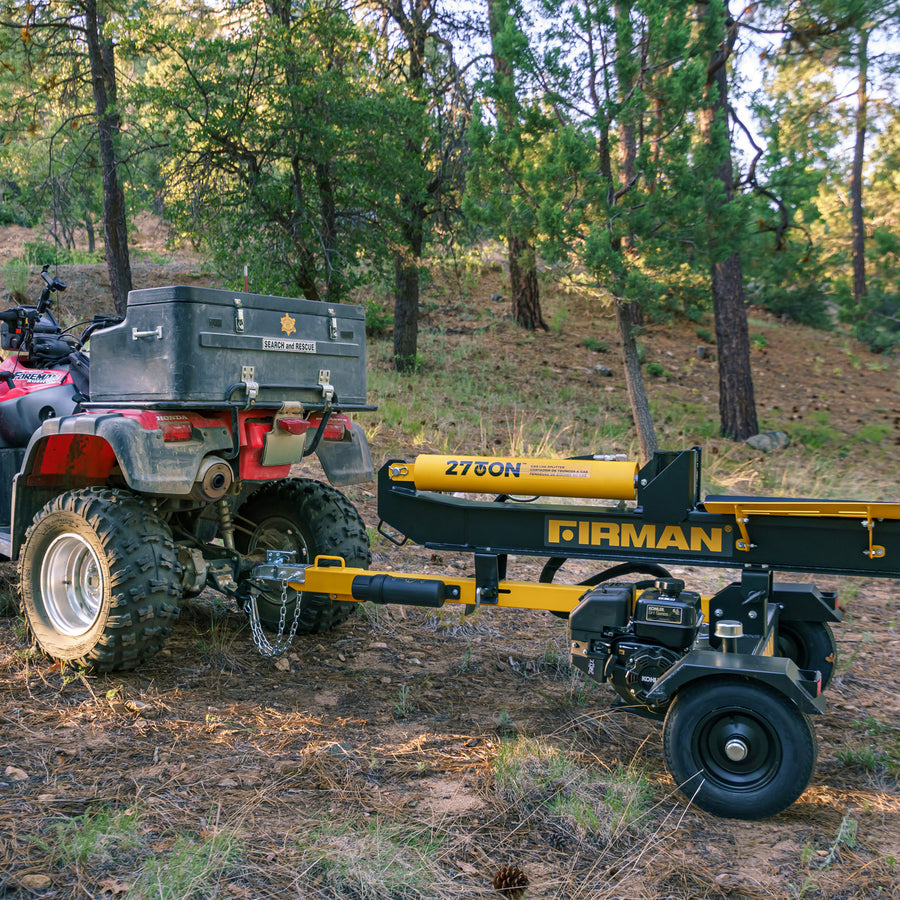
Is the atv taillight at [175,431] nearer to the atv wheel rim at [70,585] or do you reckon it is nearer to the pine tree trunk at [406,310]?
the atv wheel rim at [70,585]

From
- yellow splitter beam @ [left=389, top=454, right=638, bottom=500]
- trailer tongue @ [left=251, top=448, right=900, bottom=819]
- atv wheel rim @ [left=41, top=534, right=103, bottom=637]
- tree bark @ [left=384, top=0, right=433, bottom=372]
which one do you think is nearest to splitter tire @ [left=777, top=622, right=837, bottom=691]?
trailer tongue @ [left=251, top=448, right=900, bottom=819]

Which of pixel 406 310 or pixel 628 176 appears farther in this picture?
pixel 406 310

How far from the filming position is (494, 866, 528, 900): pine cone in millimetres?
2742

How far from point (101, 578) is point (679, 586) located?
111 inches

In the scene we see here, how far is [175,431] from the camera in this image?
4.27 m

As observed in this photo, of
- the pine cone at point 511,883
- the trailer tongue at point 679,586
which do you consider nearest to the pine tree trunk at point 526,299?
the trailer tongue at point 679,586

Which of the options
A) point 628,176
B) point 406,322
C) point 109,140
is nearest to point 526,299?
point 406,322

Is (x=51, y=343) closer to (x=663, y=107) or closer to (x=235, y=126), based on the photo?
(x=235, y=126)

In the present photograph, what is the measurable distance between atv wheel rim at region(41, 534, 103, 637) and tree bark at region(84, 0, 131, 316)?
752cm

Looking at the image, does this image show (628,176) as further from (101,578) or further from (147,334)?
(101,578)

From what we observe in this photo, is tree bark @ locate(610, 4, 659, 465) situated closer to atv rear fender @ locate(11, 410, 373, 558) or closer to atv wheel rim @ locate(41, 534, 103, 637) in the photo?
atv rear fender @ locate(11, 410, 373, 558)

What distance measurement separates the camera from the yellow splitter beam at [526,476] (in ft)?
12.7

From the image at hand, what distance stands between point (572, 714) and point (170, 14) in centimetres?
1176

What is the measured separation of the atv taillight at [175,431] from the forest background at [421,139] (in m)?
6.57
